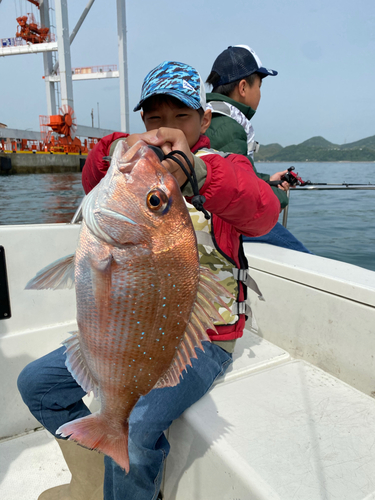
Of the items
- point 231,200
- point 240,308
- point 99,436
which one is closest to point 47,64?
point 240,308

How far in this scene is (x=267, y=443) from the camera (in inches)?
56.9

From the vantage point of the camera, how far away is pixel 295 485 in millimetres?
1242

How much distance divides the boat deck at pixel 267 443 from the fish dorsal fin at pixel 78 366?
24.0 inches

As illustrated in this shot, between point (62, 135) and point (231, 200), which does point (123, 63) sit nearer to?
point (62, 135)

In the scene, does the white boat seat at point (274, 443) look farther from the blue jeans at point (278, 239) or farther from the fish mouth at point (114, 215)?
the blue jeans at point (278, 239)

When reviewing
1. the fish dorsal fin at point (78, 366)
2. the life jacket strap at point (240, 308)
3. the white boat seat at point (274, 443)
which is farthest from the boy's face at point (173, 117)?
the white boat seat at point (274, 443)

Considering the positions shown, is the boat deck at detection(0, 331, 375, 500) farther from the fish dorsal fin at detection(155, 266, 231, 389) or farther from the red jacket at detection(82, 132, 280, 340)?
the fish dorsal fin at detection(155, 266, 231, 389)

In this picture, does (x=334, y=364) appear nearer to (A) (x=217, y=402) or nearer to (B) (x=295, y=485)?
(A) (x=217, y=402)

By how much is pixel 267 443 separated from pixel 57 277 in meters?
1.12

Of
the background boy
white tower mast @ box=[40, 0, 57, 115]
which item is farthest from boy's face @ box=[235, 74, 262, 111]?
white tower mast @ box=[40, 0, 57, 115]

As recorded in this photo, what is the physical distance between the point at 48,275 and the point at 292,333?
1.81 m

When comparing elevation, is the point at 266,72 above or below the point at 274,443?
above

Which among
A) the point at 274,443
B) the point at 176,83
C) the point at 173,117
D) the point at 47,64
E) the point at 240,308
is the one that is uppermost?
the point at 47,64

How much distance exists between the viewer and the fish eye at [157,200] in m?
0.95
